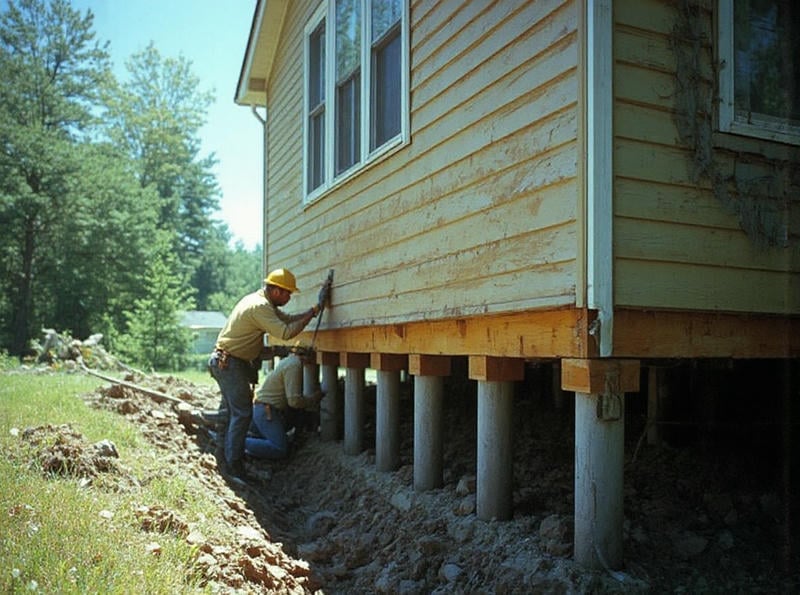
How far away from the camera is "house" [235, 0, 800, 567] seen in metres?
3.87

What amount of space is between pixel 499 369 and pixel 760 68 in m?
2.57

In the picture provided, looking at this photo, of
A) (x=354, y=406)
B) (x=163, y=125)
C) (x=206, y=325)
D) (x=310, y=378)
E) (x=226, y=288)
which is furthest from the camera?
(x=226, y=288)

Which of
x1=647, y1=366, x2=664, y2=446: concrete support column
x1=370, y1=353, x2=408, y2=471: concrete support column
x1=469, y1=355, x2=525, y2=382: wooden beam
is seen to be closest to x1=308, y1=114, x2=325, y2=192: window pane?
x1=370, y1=353, x2=408, y2=471: concrete support column

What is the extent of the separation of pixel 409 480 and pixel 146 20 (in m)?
6.02

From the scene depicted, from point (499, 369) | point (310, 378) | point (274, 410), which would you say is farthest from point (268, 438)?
point (499, 369)

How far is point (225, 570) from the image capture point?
Answer: 4.15 metres

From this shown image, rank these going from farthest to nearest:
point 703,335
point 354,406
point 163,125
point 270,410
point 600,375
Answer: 1. point 163,125
2. point 270,410
3. point 354,406
4. point 703,335
5. point 600,375

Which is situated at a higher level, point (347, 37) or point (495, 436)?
point (347, 37)

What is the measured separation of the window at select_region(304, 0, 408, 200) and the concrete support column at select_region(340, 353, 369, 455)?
2.13 metres

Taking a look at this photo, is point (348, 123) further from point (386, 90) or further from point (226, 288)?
point (226, 288)

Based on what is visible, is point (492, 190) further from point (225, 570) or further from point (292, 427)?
point (292, 427)

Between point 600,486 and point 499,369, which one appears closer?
point 600,486

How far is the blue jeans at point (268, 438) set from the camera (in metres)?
8.91

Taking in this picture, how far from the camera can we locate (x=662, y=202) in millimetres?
3992
